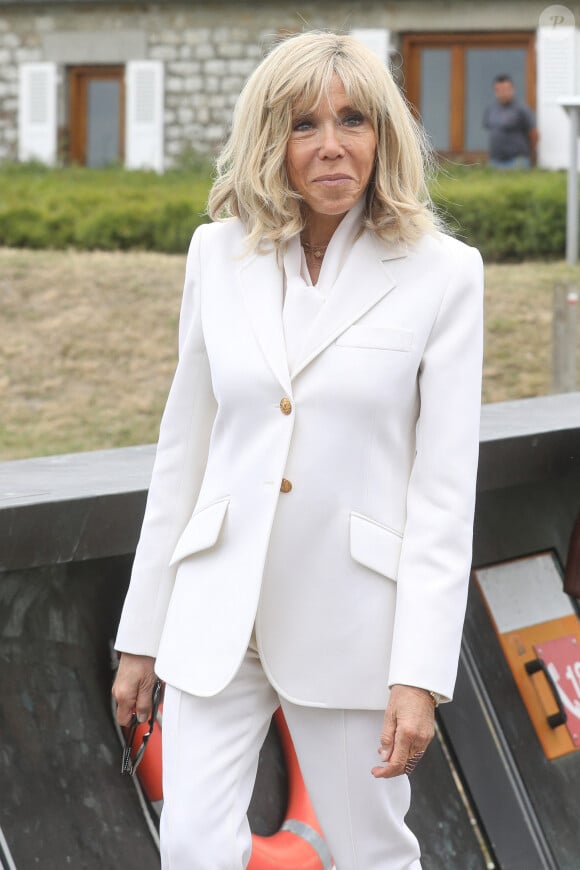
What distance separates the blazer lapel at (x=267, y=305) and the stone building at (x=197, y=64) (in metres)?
20.0

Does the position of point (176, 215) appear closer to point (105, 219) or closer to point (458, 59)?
point (105, 219)

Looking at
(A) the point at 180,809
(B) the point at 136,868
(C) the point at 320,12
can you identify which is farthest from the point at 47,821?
(C) the point at 320,12

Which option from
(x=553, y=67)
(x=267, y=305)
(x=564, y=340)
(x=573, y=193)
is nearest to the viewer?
(x=267, y=305)

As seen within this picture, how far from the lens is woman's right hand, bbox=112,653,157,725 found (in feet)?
8.93

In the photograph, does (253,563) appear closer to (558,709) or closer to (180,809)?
(180,809)

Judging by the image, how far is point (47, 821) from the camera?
322cm

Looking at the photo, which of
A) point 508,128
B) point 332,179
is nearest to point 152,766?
point 332,179

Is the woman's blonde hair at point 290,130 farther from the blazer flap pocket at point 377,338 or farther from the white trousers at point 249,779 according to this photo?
the white trousers at point 249,779

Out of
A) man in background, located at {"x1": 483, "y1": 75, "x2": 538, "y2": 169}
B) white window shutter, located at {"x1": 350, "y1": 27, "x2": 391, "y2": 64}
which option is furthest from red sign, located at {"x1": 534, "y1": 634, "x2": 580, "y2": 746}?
white window shutter, located at {"x1": 350, "y1": 27, "x2": 391, "y2": 64}

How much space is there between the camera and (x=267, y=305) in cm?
265

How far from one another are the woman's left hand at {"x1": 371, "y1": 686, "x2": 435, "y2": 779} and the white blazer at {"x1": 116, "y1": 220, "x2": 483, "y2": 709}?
0.13 ft

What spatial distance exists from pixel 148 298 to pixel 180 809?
1206 centimetres

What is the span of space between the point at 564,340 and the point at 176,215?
6.07 m

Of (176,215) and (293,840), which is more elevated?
(176,215)
